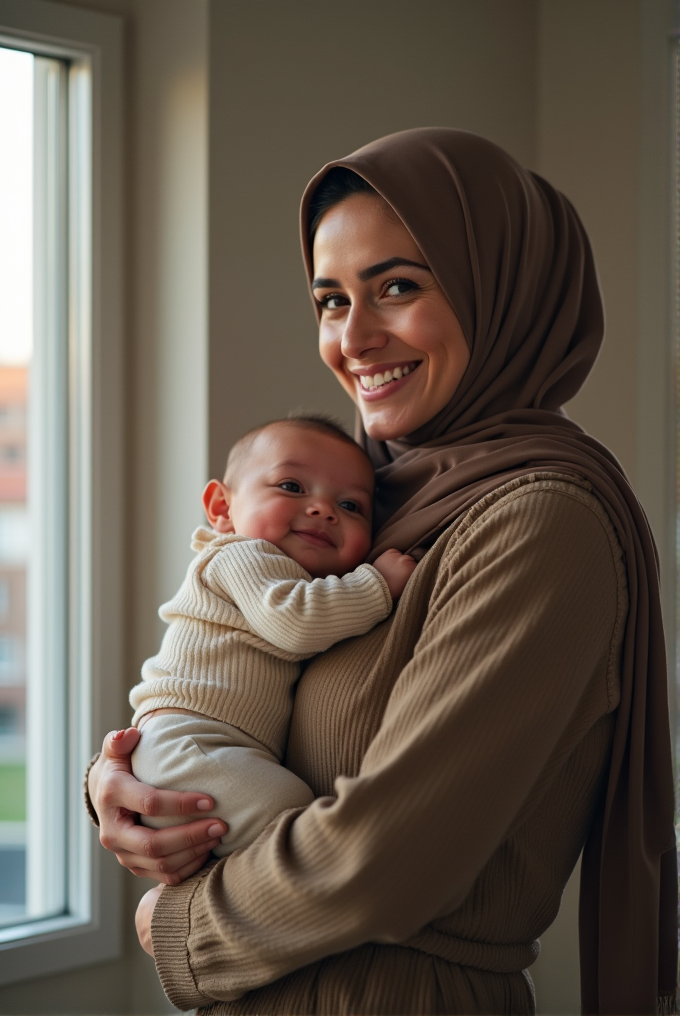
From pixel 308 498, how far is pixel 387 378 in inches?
8.8

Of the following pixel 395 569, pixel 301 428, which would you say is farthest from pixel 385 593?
pixel 301 428

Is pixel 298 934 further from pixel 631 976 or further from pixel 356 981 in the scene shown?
pixel 631 976

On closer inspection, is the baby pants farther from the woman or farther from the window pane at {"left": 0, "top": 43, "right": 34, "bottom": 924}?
the window pane at {"left": 0, "top": 43, "right": 34, "bottom": 924}

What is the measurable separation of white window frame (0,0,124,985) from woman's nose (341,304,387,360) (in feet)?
3.81

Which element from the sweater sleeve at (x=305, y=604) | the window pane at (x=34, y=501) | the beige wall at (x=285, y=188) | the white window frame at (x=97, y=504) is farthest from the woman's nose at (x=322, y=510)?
the window pane at (x=34, y=501)

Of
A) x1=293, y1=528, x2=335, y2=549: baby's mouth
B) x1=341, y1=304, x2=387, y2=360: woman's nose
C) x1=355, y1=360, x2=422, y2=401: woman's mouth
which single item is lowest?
x1=293, y1=528, x2=335, y2=549: baby's mouth

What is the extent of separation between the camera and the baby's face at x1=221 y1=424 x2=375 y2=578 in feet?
4.67

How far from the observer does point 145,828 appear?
1.22 metres

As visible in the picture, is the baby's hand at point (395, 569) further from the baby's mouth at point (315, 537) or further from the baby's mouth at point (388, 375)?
the baby's mouth at point (388, 375)

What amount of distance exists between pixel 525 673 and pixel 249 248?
160cm

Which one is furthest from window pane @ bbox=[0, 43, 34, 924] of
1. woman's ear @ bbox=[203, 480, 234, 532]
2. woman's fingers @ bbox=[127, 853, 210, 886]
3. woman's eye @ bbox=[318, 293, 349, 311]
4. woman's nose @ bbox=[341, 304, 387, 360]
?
woman's fingers @ bbox=[127, 853, 210, 886]

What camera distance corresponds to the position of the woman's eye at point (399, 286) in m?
1.42

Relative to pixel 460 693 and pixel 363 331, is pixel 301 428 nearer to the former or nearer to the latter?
pixel 363 331

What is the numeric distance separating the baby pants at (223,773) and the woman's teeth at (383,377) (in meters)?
0.57
